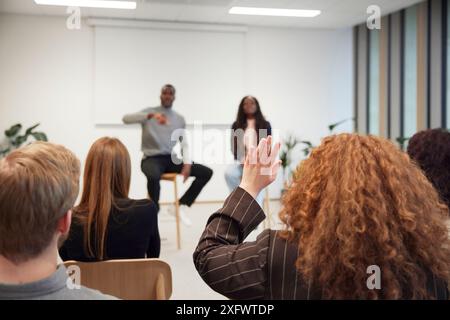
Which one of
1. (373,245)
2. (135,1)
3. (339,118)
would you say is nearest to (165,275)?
(373,245)

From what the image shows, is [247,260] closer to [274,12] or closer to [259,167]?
[259,167]

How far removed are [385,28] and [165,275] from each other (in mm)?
5845

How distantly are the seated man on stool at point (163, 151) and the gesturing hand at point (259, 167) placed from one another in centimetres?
321

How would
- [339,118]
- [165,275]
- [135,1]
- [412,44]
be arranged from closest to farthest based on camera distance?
[165,275] < [135,1] < [412,44] < [339,118]

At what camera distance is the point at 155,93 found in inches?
258

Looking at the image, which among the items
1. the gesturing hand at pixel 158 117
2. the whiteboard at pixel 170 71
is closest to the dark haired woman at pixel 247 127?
the gesturing hand at pixel 158 117

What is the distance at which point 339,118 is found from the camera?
7.38 m

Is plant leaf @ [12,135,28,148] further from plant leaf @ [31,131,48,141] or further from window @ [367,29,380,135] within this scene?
window @ [367,29,380,135]

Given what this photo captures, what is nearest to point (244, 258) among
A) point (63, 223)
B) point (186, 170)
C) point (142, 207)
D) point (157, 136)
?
point (63, 223)

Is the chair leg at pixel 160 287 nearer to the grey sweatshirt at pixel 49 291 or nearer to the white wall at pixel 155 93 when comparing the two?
the grey sweatshirt at pixel 49 291

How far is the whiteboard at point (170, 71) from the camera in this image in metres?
6.41

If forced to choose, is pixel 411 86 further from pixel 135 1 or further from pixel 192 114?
pixel 135 1

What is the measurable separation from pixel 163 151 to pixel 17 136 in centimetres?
262

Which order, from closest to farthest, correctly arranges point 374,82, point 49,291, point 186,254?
1. point 49,291
2. point 186,254
3. point 374,82
